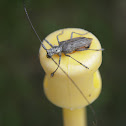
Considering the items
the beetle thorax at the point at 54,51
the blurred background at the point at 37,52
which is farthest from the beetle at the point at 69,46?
the blurred background at the point at 37,52

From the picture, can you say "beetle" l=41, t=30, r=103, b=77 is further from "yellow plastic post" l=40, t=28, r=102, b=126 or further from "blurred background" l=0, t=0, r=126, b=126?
"blurred background" l=0, t=0, r=126, b=126

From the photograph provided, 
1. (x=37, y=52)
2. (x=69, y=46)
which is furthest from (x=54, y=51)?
(x=37, y=52)

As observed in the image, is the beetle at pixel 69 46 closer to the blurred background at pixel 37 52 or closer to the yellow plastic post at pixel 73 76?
the yellow plastic post at pixel 73 76

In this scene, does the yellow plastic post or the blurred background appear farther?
the blurred background

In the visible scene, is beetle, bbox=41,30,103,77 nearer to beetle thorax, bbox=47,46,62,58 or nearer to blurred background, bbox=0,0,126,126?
Answer: beetle thorax, bbox=47,46,62,58

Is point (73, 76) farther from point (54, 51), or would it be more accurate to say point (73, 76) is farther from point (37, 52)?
point (37, 52)

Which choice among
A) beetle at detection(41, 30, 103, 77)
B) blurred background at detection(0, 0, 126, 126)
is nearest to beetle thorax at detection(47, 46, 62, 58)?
beetle at detection(41, 30, 103, 77)

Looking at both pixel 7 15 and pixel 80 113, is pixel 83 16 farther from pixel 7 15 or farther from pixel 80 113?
pixel 80 113

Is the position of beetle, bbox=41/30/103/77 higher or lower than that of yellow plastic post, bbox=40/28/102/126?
higher
